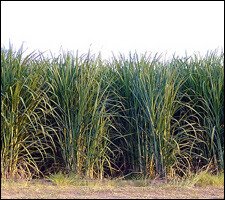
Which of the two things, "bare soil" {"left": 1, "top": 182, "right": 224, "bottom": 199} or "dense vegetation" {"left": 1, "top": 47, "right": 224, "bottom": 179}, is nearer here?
"bare soil" {"left": 1, "top": 182, "right": 224, "bottom": 199}

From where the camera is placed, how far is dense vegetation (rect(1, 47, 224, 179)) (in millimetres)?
7270

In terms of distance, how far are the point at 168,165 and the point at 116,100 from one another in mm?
1219

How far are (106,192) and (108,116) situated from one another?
1347 millimetres

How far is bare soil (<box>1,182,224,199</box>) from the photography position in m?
6.29

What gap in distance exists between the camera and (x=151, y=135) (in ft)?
24.5

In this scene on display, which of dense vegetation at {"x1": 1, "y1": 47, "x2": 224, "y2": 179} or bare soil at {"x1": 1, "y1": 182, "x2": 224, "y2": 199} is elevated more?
dense vegetation at {"x1": 1, "y1": 47, "x2": 224, "y2": 179}

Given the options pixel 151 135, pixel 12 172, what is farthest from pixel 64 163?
pixel 151 135

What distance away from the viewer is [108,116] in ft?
24.7

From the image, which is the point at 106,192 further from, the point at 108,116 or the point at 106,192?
the point at 108,116

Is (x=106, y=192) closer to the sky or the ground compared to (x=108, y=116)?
closer to the ground

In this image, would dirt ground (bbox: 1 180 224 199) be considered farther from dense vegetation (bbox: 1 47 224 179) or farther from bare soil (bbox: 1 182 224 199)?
dense vegetation (bbox: 1 47 224 179)

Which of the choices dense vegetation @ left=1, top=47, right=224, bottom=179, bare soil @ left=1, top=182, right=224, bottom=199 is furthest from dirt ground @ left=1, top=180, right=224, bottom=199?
dense vegetation @ left=1, top=47, right=224, bottom=179

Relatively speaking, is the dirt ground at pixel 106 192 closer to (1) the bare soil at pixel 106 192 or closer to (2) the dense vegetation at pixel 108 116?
(1) the bare soil at pixel 106 192

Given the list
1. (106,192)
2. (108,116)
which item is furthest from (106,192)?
(108,116)
